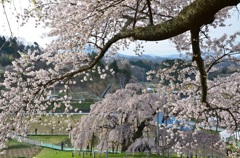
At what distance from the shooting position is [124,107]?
36.0ft

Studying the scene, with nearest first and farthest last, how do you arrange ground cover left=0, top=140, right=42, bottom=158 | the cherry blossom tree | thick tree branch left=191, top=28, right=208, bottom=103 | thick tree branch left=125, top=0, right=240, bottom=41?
thick tree branch left=125, top=0, right=240, bottom=41
thick tree branch left=191, top=28, right=208, bottom=103
the cherry blossom tree
ground cover left=0, top=140, right=42, bottom=158

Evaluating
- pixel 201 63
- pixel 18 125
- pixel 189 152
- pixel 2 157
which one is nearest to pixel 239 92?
pixel 201 63

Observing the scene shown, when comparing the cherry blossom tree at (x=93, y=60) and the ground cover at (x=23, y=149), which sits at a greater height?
the cherry blossom tree at (x=93, y=60)

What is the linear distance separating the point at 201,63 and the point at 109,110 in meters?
8.61

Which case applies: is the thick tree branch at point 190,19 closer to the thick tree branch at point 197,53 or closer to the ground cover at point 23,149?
the thick tree branch at point 197,53

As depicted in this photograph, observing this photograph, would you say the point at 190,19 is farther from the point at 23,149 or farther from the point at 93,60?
the point at 23,149

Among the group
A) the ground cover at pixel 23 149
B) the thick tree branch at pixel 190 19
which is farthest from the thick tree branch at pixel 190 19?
the ground cover at pixel 23 149

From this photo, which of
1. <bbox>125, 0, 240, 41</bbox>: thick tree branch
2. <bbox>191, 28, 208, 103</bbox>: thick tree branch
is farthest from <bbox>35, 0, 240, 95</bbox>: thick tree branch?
<bbox>191, 28, 208, 103</bbox>: thick tree branch

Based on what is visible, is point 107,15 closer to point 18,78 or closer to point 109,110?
point 18,78

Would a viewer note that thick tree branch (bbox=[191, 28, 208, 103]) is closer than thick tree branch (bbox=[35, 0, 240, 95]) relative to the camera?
No

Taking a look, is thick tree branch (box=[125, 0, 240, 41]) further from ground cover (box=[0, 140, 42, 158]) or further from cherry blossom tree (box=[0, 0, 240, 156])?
ground cover (box=[0, 140, 42, 158])

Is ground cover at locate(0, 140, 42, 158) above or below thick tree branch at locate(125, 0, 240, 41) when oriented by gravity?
below

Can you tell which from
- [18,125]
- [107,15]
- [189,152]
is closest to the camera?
[18,125]

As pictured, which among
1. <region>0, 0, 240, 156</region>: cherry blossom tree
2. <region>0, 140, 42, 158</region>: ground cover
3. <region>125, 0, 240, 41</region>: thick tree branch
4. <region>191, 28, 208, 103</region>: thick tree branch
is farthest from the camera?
<region>0, 140, 42, 158</region>: ground cover
